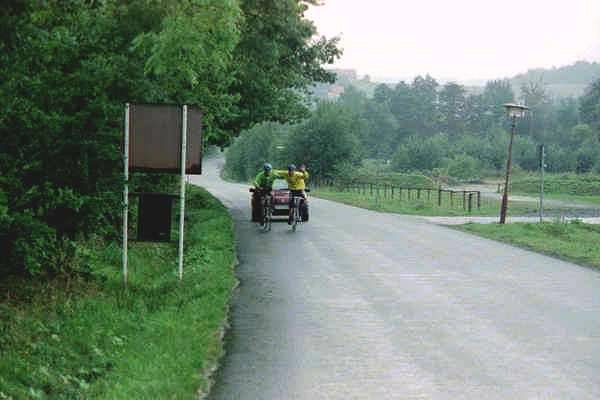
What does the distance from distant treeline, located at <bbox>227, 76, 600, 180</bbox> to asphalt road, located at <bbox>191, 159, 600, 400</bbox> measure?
52.7ft

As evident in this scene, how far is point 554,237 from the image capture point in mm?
23781

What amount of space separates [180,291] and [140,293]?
1.73ft

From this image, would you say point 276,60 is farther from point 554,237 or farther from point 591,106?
point 591,106

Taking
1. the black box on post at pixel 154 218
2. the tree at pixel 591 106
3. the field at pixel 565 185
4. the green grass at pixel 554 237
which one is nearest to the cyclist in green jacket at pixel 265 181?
the green grass at pixel 554 237

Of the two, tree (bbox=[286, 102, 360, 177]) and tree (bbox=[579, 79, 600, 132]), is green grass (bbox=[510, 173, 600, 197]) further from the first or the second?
tree (bbox=[579, 79, 600, 132])

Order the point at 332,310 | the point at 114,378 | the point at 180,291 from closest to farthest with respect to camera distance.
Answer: the point at 114,378, the point at 332,310, the point at 180,291

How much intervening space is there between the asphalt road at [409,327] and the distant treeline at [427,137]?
632 inches

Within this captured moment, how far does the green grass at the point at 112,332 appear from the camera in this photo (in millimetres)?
6625

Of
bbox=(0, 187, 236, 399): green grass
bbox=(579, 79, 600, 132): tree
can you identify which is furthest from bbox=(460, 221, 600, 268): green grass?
bbox=(579, 79, 600, 132): tree

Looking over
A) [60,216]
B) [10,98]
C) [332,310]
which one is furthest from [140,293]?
[10,98]

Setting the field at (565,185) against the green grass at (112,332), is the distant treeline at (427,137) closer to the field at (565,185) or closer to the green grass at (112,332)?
the field at (565,185)

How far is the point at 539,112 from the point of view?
164m

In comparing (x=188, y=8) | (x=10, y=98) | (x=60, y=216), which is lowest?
(x=60, y=216)

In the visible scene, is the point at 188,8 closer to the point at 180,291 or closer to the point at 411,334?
the point at 180,291
